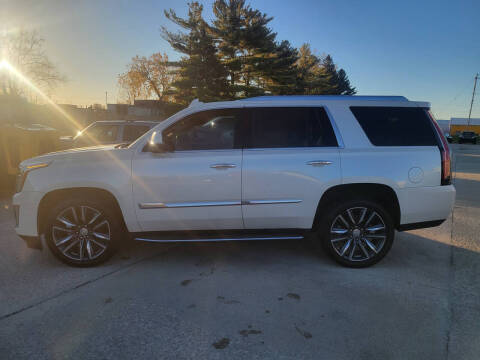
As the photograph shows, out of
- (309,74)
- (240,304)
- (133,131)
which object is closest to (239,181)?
(240,304)

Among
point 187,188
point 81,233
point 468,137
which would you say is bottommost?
point 81,233

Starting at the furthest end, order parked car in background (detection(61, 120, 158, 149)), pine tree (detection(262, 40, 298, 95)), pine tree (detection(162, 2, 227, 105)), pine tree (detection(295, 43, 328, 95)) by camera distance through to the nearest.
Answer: pine tree (detection(295, 43, 328, 95)) < pine tree (detection(262, 40, 298, 95)) < pine tree (detection(162, 2, 227, 105)) < parked car in background (detection(61, 120, 158, 149))

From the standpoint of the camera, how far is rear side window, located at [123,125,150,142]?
8039 mm

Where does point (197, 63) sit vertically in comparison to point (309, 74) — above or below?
below

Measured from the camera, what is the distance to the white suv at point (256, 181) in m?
3.39

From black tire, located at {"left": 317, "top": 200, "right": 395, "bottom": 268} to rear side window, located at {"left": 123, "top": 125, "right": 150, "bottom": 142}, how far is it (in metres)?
5.93

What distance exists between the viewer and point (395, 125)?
11.6 ft

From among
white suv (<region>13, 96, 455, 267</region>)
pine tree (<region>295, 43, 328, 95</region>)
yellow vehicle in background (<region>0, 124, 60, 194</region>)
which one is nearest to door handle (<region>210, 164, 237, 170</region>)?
white suv (<region>13, 96, 455, 267</region>)

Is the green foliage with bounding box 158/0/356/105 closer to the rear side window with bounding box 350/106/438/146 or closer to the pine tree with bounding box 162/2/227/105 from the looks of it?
the pine tree with bounding box 162/2/227/105

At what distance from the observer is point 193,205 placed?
3400 millimetres

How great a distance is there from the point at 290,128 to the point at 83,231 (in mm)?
2578

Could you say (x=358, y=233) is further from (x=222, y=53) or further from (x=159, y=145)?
(x=222, y=53)

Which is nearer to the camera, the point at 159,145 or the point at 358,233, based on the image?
the point at 159,145

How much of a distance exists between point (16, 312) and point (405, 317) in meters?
3.35
